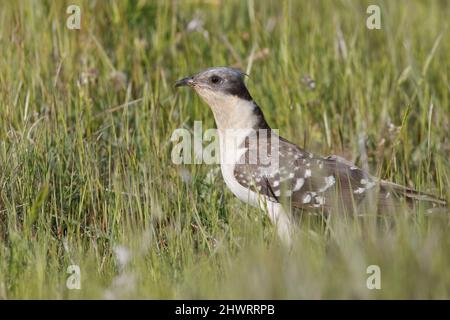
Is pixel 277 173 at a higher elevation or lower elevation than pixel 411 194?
higher

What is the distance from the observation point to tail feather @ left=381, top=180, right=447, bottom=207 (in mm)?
4688

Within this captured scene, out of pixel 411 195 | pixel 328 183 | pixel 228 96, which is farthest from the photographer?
pixel 228 96

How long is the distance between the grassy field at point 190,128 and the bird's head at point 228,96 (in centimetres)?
39

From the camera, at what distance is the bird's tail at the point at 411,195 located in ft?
15.4

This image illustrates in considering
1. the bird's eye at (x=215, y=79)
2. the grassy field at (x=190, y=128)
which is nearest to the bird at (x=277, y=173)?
the bird's eye at (x=215, y=79)

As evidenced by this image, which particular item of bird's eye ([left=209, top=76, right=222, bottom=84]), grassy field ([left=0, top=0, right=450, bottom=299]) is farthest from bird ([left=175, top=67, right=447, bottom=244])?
grassy field ([left=0, top=0, right=450, bottom=299])

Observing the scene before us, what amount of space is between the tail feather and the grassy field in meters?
0.10

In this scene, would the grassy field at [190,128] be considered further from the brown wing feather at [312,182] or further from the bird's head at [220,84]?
the bird's head at [220,84]

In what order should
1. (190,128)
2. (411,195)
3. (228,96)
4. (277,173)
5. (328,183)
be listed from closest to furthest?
(411,195) < (328,183) < (277,173) < (228,96) < (190,128)

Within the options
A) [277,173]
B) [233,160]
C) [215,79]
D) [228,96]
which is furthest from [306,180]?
[215,79]

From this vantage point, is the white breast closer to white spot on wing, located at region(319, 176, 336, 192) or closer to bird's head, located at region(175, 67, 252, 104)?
bird's head, located at region(175, 67, 252, 104)

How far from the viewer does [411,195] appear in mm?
4836

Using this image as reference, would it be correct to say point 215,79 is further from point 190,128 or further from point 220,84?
point 190,128

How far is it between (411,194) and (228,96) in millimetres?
1304
